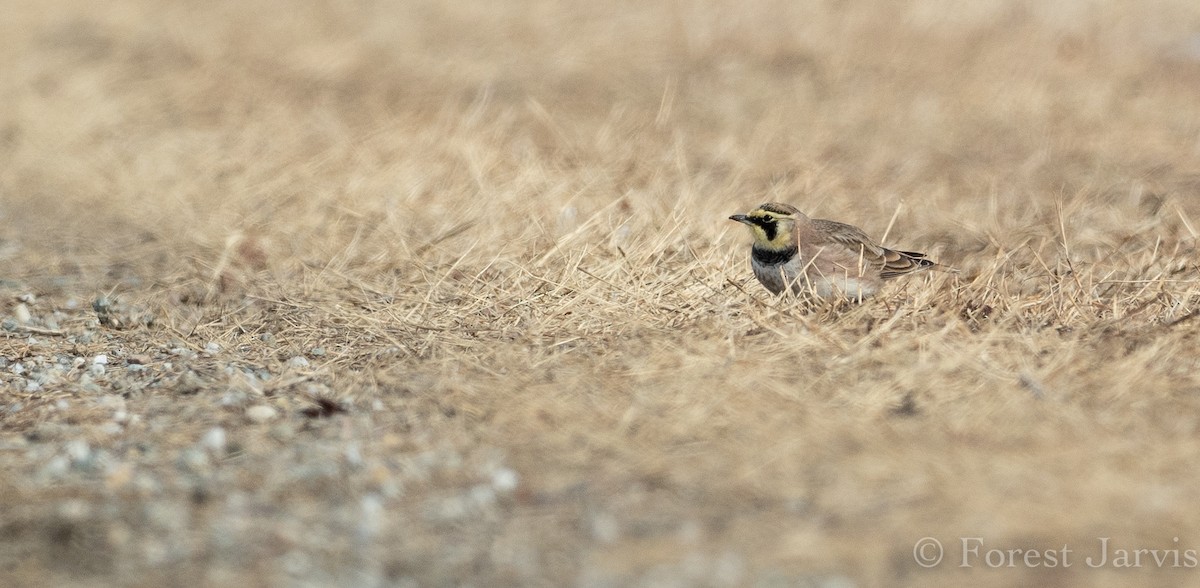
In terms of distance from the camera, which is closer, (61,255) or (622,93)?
(61,255)

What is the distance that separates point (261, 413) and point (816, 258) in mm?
2853

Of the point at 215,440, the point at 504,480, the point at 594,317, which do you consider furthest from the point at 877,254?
the point at 215,440

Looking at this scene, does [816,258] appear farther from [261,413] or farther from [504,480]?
[261,413]

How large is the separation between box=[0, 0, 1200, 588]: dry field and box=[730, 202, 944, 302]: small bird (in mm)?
165

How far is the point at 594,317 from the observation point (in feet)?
20.3

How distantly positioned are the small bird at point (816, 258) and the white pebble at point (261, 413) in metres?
2.49

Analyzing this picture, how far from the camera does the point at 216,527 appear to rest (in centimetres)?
434

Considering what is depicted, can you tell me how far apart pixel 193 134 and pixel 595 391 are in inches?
253

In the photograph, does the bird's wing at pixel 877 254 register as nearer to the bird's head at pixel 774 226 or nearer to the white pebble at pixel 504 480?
the bird's head at pixel 774 226

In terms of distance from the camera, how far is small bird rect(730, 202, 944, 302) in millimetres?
6371

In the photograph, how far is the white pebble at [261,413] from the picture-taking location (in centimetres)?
526

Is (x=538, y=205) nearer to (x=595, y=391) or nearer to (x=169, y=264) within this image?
(x=169, y=264)

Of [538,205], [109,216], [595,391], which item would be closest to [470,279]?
[538,205]

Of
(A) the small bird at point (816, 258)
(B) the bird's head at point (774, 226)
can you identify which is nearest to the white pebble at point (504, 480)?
(A) the small bird at point (816, 258)
